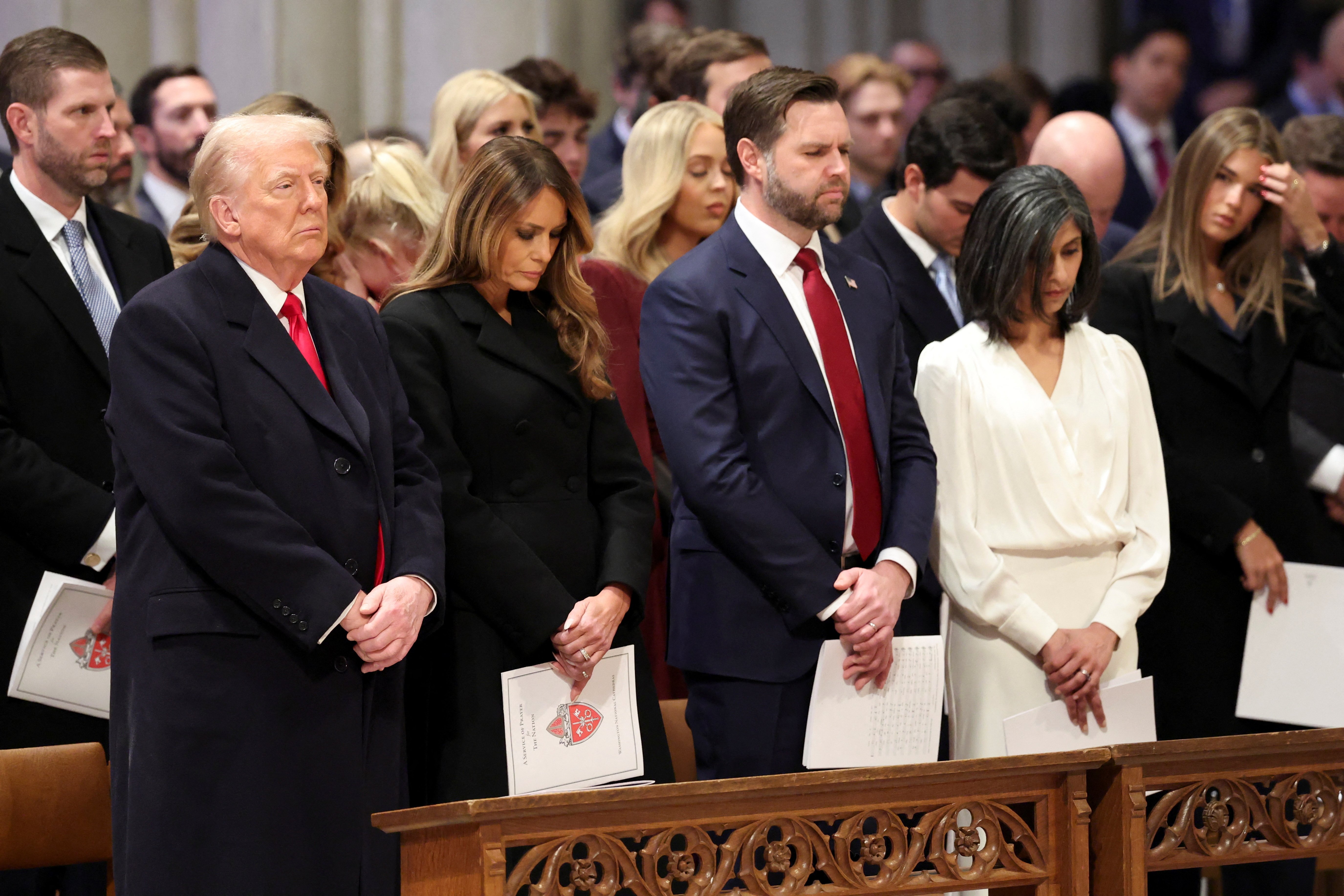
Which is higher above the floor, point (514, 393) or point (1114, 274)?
point (1114, 274)

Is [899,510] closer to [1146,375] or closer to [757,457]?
[757,457]

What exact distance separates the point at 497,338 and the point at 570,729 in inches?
29.5

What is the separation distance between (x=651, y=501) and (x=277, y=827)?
1.00m

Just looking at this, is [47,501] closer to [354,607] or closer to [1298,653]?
[354,607]

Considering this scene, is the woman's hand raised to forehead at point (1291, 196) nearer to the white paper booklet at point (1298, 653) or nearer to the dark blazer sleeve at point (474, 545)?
the white paper booklet at point (1298, 653)

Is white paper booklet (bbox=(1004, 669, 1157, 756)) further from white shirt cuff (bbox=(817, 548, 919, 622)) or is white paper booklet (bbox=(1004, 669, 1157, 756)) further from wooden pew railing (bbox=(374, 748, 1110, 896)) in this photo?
wooden pew railing (bbox=(374, 748, 1110, 896))

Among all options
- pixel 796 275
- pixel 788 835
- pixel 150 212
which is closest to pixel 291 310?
pixel 796 275

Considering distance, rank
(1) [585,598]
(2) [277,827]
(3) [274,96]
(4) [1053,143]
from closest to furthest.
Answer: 1. (2) [277,827]
2. (1) [585,598]
3. (3) [274,96]
4. (4) [1053,143]

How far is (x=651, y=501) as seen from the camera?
3125 mm

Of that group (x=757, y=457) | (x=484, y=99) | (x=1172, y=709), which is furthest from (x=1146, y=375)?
(x=484, y=99)

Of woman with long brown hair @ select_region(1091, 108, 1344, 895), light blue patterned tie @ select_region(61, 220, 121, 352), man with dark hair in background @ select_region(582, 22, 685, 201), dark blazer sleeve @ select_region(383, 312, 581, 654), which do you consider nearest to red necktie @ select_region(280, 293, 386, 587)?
dark blazer sleeve @ select_region(383, 312, 581, 654)

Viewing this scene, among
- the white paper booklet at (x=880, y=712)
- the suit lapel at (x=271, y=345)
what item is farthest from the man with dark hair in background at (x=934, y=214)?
the suit lapel at (x=271, y=345)

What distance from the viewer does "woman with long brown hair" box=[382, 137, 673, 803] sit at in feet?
9.30

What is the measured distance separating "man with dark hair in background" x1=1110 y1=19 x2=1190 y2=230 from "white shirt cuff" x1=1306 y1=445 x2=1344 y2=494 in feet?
10.5
